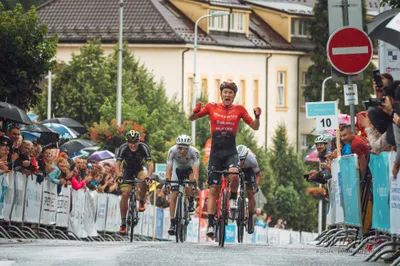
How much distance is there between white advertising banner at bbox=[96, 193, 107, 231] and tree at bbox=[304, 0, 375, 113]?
72051 millimetres

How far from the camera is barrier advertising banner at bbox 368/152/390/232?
22688 millimetres

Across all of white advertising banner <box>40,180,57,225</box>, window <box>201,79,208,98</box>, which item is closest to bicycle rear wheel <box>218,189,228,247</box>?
white advertising banner <box>40,180,57,225</box>

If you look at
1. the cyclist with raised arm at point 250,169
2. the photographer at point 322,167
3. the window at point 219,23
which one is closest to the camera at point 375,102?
the cyclist with raised arm at point 250,169

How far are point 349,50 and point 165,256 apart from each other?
7.11m

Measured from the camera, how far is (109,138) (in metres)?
62.5

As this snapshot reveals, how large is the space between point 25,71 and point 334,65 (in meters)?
10.5

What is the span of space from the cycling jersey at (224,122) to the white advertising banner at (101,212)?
13768mm

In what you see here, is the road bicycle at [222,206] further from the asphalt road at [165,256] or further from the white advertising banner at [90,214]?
the white advertising banner at [90,214]

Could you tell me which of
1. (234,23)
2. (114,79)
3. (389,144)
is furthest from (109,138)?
(234,23)

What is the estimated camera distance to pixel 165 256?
2220cm

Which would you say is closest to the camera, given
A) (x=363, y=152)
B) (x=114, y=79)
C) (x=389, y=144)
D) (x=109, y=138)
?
(x=389, y=144)

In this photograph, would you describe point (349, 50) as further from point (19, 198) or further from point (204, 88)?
point (204, 88)

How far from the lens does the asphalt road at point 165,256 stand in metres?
20.9

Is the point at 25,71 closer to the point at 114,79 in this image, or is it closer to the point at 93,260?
the point at 93,260
